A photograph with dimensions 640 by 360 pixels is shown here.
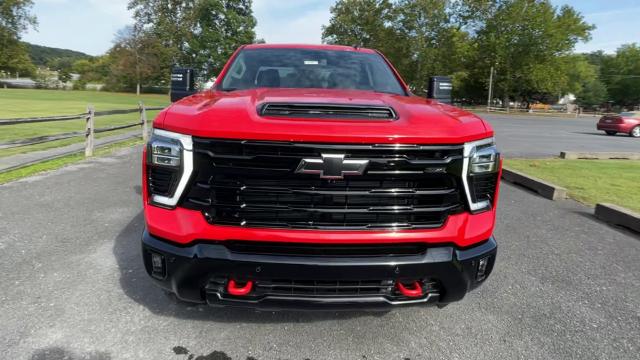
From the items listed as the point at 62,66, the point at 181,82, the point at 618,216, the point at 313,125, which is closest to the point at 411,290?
the point at 313,125

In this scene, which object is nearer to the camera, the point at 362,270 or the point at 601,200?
the point at 362,270

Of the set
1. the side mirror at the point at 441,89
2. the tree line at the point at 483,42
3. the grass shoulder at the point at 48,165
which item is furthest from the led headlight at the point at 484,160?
the tree line at the point at 483,42

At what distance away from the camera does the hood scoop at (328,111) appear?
2.27 m

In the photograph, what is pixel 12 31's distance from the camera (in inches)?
2653

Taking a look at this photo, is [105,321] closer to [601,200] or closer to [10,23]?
[601,200]

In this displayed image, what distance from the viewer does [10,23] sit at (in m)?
66.9

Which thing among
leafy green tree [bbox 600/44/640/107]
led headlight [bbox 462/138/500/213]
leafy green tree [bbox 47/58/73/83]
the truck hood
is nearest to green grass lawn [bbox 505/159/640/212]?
led headlight [bbox 462/138/500/213]

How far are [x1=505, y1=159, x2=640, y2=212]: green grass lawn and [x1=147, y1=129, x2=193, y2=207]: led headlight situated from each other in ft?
19.6

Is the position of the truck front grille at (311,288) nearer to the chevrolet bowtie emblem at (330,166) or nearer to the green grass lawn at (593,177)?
the chevrolet bowtie emblem at (330,166)

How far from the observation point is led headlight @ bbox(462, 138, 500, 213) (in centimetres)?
230

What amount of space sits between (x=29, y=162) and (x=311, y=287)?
832 cm

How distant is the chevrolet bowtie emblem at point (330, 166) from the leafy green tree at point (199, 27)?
65.0 metres

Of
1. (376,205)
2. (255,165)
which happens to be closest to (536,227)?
(376,205)

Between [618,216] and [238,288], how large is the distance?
4855mm
